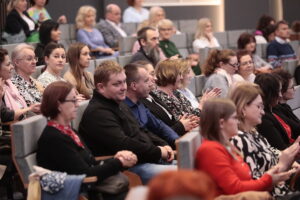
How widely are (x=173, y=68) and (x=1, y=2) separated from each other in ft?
13.8

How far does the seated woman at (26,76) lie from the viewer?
5205mm

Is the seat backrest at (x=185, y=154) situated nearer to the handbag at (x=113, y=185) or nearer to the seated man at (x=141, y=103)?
the handbag at (x=113, y=185)

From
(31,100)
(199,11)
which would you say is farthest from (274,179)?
(199,11)

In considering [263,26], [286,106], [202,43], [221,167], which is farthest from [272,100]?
[263,26]

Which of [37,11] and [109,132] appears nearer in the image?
[109,132]

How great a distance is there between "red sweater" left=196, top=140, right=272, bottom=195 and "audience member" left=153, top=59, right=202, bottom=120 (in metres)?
1.79

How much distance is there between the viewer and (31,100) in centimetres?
521

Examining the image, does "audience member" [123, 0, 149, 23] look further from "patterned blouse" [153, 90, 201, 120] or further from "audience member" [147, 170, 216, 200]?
"audience member" [147, 170, 216, 200]

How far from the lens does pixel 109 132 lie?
4.07 m

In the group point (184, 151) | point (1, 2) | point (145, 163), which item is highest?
point (1, 2)

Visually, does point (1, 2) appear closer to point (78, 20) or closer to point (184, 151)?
point (78, 20)

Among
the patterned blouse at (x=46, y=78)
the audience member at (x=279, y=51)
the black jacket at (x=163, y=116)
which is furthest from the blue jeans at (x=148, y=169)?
the audience member at (x=279, y=51)

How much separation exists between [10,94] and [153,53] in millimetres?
2660

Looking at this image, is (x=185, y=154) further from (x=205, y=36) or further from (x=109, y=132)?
(x=205, y=36)
